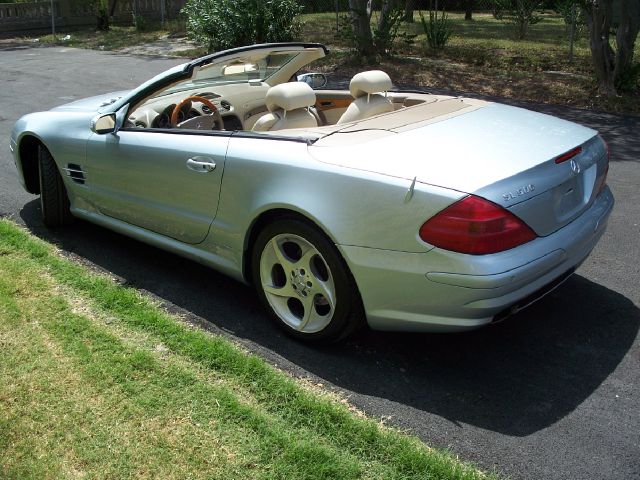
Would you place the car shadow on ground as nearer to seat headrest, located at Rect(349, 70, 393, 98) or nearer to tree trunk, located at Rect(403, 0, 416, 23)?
seat headrest, located at Rect(349, 70, 393, 98)

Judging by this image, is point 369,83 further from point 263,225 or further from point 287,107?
point 263,225

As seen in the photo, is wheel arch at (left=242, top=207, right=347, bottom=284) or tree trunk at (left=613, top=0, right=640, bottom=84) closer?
wheel arch at (left=242, top=207, right=347, bottom=284)

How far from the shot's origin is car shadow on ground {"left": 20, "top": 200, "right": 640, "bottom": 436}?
315 cm

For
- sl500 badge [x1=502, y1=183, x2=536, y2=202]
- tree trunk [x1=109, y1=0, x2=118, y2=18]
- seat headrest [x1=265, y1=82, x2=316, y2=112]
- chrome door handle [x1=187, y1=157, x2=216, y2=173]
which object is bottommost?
sl500 badge [x1=502, y1=183, x2=536, y2=202]

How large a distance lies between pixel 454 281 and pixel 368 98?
5.76ft

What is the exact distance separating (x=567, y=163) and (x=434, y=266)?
0.92 metres

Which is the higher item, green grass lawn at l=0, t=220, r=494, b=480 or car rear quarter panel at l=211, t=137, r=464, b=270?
car rear quarter panel at l=211, t=137, r=464, b=270

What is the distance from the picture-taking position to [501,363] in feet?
11.4

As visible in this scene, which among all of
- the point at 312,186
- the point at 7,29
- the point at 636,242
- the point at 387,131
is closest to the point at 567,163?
the point at 387,131

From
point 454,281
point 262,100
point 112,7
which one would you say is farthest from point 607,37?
point 112,7

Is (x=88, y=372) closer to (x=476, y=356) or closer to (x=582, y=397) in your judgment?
(x=476, y=356)

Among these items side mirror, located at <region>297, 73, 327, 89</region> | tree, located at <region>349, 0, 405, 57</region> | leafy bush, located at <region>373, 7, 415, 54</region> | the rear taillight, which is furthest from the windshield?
leafy bush, located at <region>373, 7, 415, 54</region>

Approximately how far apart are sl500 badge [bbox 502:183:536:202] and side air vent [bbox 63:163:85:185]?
3059 millimetres

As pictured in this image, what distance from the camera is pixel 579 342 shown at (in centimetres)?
363
